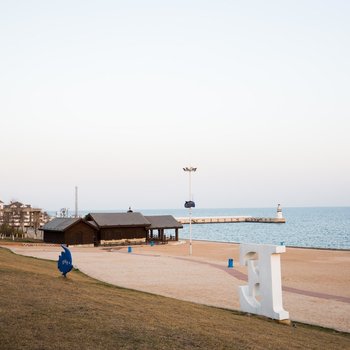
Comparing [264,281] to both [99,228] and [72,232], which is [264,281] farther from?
[99,228]

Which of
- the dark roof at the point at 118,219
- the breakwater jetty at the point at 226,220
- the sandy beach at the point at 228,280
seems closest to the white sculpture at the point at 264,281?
the sandy beach at the point at 228,280

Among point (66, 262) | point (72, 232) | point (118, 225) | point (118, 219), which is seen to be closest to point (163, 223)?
point (118, 219)

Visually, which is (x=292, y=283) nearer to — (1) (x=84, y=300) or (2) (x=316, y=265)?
(2) (x=316, y=265)

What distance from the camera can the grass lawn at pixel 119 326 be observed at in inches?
373

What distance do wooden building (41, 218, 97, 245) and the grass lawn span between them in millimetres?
43683

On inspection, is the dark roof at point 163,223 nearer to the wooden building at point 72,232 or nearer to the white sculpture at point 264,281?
the wooden building at point 72,232

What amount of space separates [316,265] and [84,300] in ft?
95.1

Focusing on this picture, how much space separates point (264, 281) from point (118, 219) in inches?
1911

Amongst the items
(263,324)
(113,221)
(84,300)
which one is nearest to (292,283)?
(263,324)

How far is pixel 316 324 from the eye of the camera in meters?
16.5

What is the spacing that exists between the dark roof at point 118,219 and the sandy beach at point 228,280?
18.3 m

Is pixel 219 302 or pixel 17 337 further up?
pixel 17 337

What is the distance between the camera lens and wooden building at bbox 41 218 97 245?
194ft

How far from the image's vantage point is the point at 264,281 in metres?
16.7
